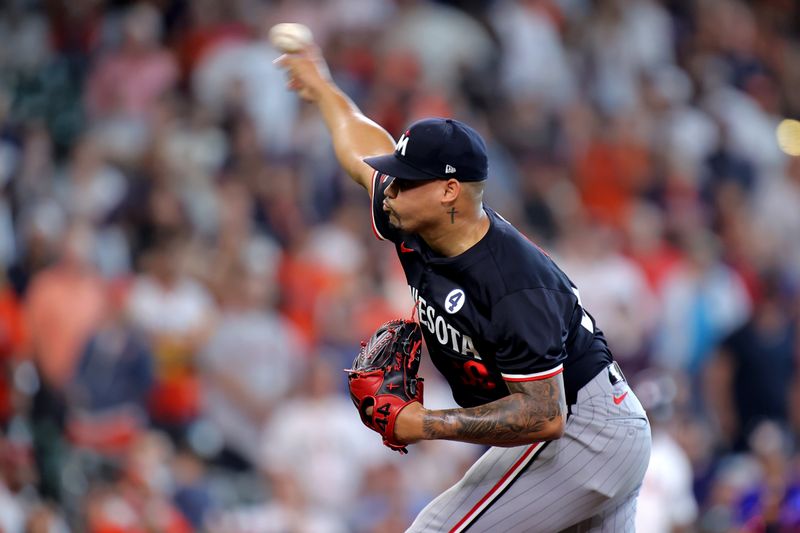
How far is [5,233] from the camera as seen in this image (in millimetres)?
9281

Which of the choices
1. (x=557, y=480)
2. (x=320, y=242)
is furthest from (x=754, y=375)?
(x=557, y=480)

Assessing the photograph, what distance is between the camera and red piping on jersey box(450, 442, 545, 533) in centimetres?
426

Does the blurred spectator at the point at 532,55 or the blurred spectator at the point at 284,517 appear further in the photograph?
the blurred spectator at the point at 532,55

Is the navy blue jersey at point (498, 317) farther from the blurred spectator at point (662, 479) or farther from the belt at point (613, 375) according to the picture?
the blurred spectator at point (662, 479)

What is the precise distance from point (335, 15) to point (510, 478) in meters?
7.91

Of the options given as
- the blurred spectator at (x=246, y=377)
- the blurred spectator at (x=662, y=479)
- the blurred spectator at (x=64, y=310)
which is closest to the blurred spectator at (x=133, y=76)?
the blurred spectator at (x=64, y=310)

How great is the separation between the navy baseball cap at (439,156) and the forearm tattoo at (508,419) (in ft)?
2.24

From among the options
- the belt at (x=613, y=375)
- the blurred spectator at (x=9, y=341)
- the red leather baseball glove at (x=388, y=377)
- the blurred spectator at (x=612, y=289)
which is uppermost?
the red leather baseball glove at (x=388, y=377)

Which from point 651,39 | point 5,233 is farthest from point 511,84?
point 5,233

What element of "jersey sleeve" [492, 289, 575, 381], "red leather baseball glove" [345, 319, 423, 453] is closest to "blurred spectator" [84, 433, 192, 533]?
"red leather baseball glove" [345, 319, 423, 453]

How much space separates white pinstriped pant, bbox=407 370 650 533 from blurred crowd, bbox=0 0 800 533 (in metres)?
2.32

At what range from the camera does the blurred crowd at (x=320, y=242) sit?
318 inches

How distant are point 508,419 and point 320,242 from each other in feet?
19.3

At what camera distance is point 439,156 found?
4047 mm
